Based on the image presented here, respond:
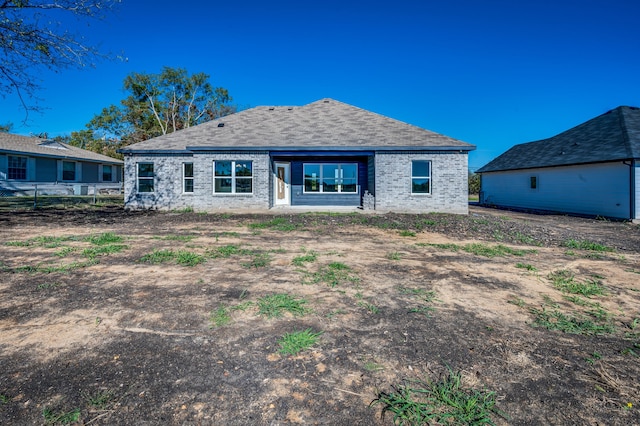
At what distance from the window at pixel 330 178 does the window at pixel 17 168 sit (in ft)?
74.5

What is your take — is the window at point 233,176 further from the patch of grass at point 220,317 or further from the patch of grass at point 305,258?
the patch of grass at point 220,317

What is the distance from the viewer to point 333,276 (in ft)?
16.7

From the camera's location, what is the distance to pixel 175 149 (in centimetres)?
1611

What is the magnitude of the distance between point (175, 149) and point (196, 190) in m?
2.39

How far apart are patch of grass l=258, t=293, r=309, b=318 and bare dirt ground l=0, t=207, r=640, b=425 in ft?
0.37

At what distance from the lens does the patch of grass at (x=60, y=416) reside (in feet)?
6.52

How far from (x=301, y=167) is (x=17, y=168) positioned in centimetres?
2271

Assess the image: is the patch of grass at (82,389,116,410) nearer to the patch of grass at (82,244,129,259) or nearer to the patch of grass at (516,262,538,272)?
the patch of grass at (82,244,129,259)

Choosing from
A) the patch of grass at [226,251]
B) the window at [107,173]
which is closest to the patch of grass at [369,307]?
the patch of grass at [226,251]

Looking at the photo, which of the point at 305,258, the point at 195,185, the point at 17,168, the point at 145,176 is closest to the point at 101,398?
the point at 305,258

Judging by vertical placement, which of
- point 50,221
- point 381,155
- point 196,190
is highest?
point 381,155

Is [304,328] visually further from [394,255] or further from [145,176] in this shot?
[145,176]

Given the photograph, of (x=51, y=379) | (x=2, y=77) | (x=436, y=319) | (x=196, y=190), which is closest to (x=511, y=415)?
(x=436, y=319)

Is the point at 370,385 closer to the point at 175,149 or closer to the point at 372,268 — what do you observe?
the point at 372,268
